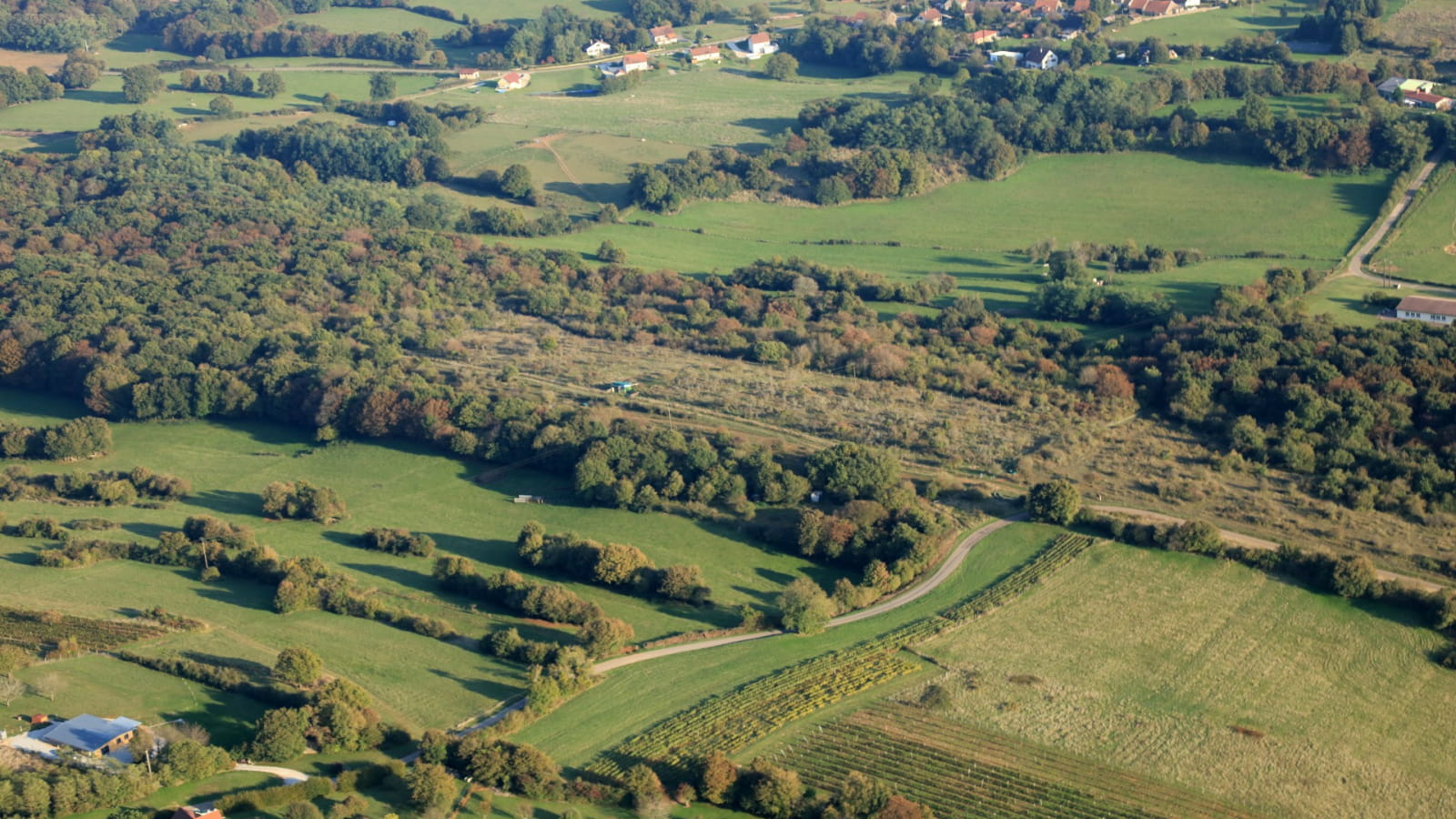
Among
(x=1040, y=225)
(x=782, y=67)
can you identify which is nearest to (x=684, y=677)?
(x=1040, y=225)

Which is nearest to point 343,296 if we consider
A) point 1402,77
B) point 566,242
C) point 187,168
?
point 566,242

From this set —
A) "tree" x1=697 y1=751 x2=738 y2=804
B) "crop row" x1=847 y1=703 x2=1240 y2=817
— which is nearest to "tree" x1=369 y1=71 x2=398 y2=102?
"crop row" x1=847 y1=703 x2=1240 y2=817

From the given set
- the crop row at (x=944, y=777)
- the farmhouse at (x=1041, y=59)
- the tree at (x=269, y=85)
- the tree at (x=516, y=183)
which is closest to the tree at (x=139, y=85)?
the tree at (x=269, y=85)

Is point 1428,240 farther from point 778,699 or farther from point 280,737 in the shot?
point 280,737

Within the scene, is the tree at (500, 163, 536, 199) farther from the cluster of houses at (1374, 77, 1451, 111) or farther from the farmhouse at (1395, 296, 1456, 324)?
the cluster of houses at (1374, 77, 1451, 111)

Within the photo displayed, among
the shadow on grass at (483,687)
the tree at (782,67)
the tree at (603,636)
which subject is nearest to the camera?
the shadow on grass at (483,687)

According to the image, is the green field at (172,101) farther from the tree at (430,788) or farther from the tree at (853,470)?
the tree at (430,788)
